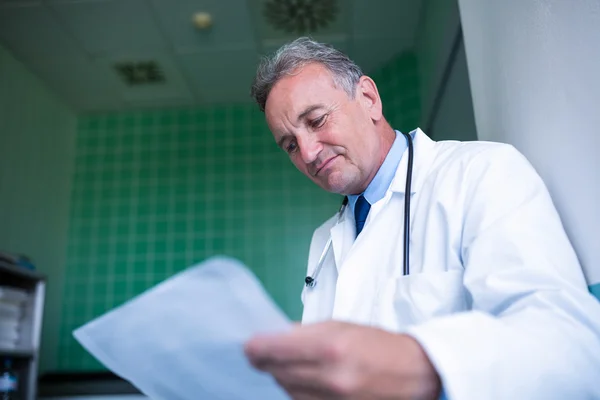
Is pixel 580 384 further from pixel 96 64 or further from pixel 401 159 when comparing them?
pixel 96 64

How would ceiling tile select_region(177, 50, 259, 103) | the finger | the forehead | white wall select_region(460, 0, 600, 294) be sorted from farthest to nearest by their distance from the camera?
ceiling tile select_region(177, 50, 259, 103)
the forehead
white wall select_region(460, 0, 600, 294)
the finger

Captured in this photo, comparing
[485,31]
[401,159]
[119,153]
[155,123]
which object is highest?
[155,123]

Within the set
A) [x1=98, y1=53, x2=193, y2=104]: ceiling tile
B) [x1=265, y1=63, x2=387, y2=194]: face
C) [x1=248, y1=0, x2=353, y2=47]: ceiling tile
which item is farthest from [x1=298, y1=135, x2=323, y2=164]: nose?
[x1=98, y1=53, x2=193, y2=104]: ceiling tile

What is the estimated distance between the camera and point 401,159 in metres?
1.02

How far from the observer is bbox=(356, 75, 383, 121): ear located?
1120mm

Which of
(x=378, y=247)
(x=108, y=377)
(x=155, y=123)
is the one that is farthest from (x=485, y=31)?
(x=155, y=123)

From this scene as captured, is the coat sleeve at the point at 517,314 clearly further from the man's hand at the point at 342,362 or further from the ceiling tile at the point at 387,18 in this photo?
the ceiling tile at the point at 387,18

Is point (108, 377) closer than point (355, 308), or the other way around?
point (355, 308)

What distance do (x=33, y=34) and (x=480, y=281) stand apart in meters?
2.73

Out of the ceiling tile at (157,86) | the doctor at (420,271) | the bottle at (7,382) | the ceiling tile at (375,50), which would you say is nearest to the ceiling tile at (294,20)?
the ceiling tile at (375,50)

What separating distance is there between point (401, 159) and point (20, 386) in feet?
6.52

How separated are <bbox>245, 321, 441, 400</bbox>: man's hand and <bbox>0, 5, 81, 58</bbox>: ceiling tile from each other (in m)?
2.57

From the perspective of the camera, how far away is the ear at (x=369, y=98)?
3.67 feet

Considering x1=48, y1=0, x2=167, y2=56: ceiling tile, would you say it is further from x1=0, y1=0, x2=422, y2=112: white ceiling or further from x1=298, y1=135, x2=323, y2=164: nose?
x1=298, y1=135, x2=323, y2=164: nose
